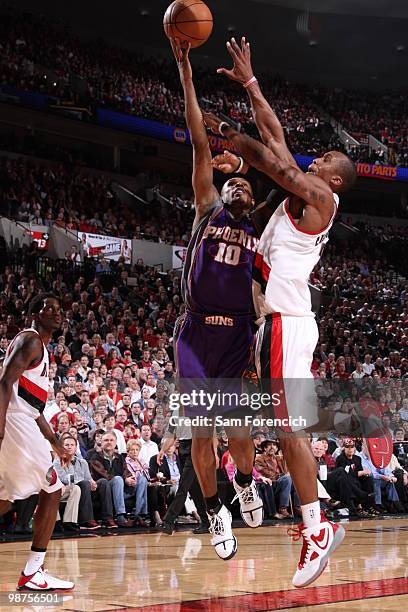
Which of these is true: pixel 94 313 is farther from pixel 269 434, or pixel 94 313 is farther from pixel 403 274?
pixel 403 274

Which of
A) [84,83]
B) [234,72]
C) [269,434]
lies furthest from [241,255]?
[84,83]

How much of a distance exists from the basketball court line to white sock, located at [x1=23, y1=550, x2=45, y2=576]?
834 mm

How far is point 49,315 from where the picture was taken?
219 inches

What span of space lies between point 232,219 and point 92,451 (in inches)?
177

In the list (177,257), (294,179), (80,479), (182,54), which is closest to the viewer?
(294,179)

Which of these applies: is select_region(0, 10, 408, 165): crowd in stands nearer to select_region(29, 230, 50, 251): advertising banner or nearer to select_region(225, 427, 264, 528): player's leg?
select_region(29, 230, 50, 251): advertising banner

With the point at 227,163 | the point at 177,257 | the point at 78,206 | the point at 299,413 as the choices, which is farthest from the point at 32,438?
the point at 78,206

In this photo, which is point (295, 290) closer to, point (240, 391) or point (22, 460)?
point (240, 391)

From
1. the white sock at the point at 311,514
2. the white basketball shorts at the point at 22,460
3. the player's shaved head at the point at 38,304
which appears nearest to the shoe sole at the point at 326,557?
the white sock at the point at 311,514

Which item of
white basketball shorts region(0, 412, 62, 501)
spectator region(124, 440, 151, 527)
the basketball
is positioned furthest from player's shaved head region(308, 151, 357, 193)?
spectator region(124, 440, 151, 527)

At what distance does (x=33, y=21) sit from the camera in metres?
25.5

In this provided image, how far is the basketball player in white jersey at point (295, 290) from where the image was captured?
14.8 feet

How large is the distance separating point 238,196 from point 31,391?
5.99ft

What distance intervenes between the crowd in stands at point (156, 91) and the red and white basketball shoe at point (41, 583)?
59.0 ft
